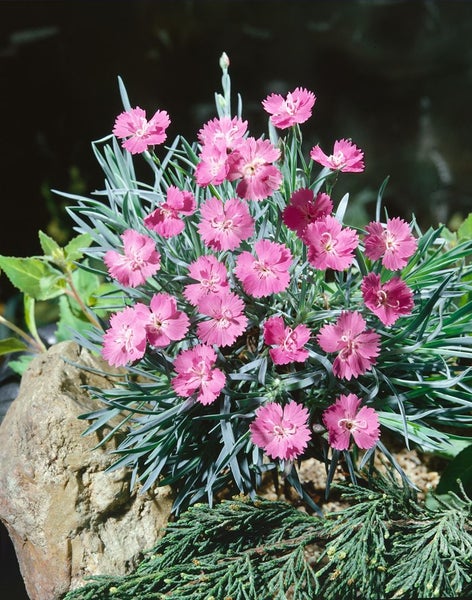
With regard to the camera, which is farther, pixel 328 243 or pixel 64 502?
pixel 64 502

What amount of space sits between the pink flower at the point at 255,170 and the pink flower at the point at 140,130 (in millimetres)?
121

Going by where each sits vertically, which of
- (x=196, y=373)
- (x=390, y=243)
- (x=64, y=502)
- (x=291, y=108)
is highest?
(x=291, y=108)

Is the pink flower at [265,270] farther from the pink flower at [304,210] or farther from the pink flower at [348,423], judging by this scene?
the pink flower at [348,423]

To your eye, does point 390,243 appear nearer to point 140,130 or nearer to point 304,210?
point 304,210

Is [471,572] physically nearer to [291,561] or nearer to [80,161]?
[291,561]

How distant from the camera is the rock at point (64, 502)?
80 cm

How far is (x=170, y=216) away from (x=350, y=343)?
0.23 metres

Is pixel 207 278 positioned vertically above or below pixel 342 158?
below

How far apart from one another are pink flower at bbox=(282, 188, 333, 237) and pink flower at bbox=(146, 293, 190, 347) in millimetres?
149

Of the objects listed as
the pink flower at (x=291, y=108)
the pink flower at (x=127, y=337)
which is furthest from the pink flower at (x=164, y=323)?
the pink flower at (x=291, y=108)

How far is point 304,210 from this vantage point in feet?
2.37

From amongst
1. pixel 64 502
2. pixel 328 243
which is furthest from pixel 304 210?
pixel 64 502

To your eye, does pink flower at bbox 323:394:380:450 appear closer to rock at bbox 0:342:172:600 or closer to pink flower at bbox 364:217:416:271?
pink flower at bbox 364:217:416:271

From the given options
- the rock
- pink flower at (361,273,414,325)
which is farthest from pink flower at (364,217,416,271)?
the rock
